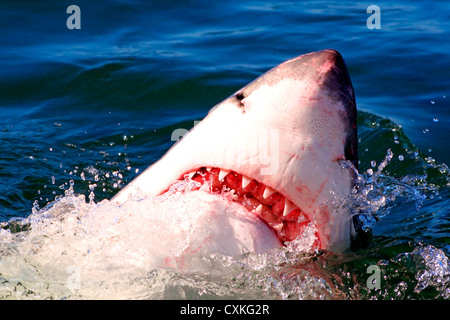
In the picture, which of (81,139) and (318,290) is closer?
(318,290)

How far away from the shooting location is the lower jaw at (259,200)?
6.75 ft

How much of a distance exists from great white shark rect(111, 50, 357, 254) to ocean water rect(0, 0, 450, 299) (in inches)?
4.0

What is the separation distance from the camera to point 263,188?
80.4 inches

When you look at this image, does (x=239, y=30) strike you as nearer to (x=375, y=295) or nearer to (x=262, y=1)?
(x=262, y=1)

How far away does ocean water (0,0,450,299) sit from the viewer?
83.6 inches

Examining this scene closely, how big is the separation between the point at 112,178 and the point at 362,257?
1.95 metres

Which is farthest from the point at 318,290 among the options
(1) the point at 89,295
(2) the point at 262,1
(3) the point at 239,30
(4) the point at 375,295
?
(2) the point at 262,1

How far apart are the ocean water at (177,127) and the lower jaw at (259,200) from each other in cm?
8

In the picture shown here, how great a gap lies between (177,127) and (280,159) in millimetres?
2855

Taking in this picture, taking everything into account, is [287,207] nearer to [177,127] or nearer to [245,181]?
[245,181]

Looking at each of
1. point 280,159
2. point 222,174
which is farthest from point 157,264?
point 280,159

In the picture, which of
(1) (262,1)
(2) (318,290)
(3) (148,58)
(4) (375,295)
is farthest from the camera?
(1) (262,1)

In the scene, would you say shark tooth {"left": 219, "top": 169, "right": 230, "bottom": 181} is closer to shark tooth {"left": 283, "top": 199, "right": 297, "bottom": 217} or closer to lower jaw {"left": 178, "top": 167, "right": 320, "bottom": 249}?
lower jaw {"left": 178, "top": 167, "right": 320, "bottom": 249}

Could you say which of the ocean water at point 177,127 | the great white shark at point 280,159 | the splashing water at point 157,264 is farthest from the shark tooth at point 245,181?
the ocean water at point 177,127
